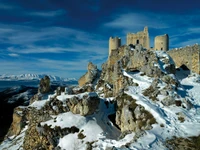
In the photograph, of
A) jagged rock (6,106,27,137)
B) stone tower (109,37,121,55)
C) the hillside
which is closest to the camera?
the hillside

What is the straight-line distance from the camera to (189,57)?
154 ft

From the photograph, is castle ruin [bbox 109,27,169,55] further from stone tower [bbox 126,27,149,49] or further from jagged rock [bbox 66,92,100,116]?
jagged rock [bbox 66,92,100,116]

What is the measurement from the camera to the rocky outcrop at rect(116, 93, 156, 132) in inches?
918

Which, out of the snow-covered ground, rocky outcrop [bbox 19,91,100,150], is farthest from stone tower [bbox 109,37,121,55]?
rocky outcrop [bbox 19,91,100,150]

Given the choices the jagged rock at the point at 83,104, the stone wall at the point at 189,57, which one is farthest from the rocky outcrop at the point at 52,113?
the stone wall at the point at 189,57

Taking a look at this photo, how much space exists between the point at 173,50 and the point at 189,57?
596cm

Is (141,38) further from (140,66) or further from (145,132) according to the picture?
(145,132)

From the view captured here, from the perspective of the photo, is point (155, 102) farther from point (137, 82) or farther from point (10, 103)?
point (10, 103)

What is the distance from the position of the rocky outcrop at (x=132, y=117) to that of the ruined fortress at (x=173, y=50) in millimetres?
22574

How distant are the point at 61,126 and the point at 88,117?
439 cm

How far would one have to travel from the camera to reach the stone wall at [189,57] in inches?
1755

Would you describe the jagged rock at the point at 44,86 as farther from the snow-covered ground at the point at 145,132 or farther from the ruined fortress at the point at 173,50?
the snow-covered ground at the point at 145,132

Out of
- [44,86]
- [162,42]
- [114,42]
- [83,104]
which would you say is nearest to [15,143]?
[44,86]

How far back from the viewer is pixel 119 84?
3875 centimetres
